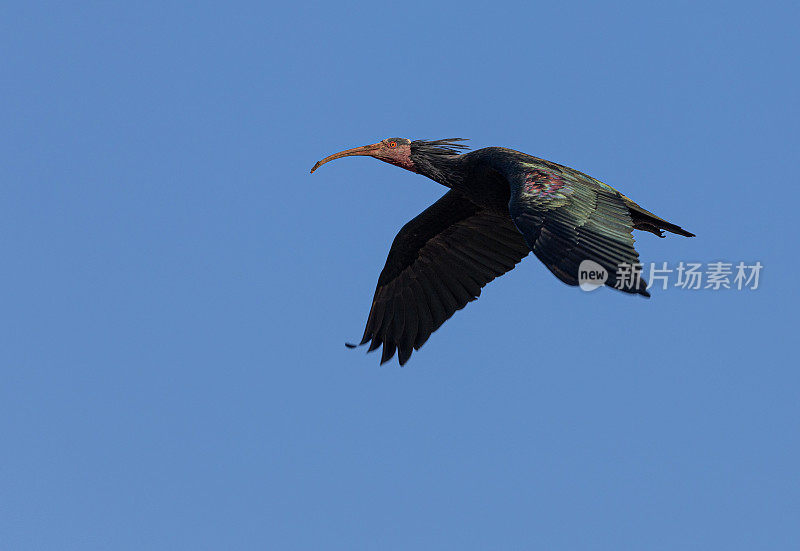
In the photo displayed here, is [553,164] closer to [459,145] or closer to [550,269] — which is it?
[459,145]

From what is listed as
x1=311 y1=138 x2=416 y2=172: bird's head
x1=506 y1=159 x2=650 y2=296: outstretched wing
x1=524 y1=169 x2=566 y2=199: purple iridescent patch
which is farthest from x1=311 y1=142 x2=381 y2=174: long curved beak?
x1=524 y1=169 x2=566 y2=199: purple iridescent patch

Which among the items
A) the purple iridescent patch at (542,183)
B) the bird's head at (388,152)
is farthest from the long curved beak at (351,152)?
the purple iridescent patch at (542,183)

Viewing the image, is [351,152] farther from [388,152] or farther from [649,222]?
[649,222]

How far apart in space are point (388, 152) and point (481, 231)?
165cm

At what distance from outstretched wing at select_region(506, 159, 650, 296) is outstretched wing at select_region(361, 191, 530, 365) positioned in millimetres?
2554

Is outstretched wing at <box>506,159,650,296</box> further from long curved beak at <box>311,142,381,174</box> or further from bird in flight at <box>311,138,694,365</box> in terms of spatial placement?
long curved beak at <box>311,142,381,174</box>

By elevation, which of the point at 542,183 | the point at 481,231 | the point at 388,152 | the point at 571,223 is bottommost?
the point at 571,223

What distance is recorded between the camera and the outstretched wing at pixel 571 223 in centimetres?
841

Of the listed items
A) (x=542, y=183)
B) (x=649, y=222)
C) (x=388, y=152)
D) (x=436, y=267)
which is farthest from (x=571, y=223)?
(x=436, y=267)

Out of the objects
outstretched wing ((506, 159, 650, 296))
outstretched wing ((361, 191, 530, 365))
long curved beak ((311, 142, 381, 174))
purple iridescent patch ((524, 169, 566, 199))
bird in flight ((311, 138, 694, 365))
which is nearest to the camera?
outstretched wing ((506, 159, 650, 296))

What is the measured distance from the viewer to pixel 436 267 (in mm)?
13281

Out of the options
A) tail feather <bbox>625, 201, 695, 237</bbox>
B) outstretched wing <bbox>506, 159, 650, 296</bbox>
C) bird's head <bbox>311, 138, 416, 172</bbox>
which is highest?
bird's head <bbox>311, 138, 416, 172</bbox>

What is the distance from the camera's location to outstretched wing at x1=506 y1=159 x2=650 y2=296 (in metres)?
8.41

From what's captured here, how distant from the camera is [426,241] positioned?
1341cm
